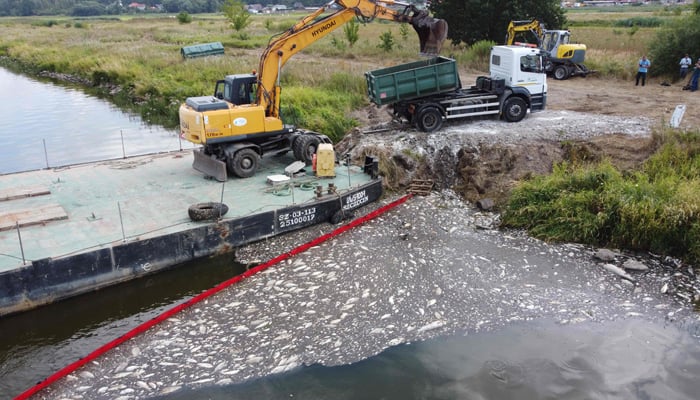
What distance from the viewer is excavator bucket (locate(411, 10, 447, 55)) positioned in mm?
16531

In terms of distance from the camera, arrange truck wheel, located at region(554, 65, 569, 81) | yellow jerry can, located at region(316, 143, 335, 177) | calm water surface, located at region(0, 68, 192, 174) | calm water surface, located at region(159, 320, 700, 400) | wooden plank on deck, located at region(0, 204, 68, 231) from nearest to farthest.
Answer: calm water surface, located at region(159, 320, 700, 400), wooden plank on deck, located at region(0, 204, 68, 231), yellow jerry can, located at region(316, 143, 335, 177), calm water surface, located at region(0, 68, 192, 174), truck wheel, located at region(554, 65, 569, 81)

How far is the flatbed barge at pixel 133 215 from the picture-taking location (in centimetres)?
1059

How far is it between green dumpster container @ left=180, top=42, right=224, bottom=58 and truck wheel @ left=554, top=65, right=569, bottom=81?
2480cm

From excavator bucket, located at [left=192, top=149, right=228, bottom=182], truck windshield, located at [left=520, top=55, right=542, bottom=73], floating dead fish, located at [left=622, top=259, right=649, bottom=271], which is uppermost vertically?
truck windshield, located at [left=520, top=55, right=542, bottom=73]

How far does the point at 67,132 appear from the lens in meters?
25.4

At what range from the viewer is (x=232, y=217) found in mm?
12555

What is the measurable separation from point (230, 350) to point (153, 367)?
1198 millimetres

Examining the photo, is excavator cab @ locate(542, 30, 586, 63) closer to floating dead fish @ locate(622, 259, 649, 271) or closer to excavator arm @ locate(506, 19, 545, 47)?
excavator arm @ locate(506, 19, 545, 47)

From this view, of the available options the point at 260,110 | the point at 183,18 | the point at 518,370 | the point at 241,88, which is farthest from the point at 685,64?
the point at 183,18

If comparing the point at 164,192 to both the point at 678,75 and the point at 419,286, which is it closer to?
the point at 419,286

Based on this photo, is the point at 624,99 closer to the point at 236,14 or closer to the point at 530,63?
the point at 530,63

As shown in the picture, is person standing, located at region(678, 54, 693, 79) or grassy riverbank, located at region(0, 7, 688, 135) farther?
person standing, located at region(678, 54, 693, 79)

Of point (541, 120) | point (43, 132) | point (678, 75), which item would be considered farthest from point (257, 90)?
point (678, 75)

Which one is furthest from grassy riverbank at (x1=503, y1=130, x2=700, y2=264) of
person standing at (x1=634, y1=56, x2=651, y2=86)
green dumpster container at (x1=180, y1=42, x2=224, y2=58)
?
green dumpster container at (x1=180, y1=42, x2=224, y2=58)
